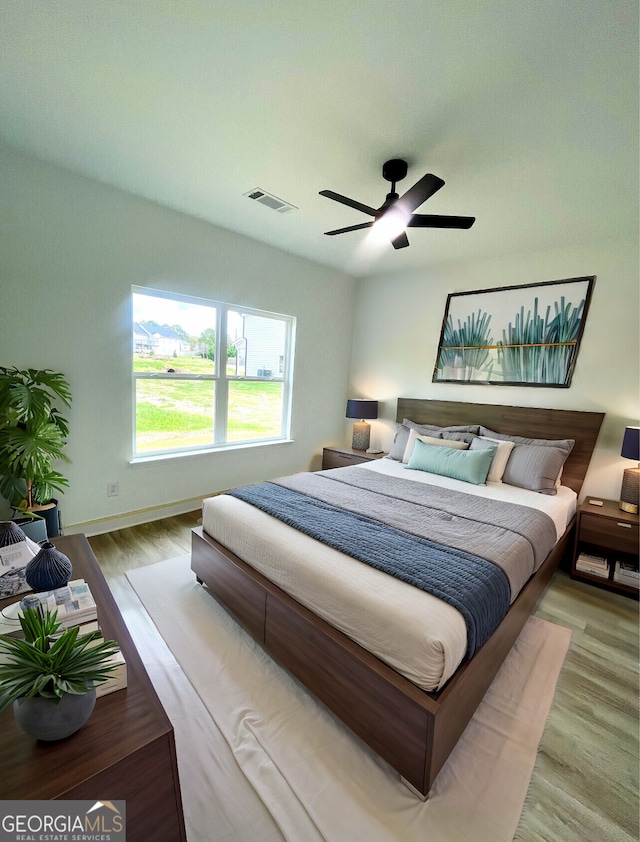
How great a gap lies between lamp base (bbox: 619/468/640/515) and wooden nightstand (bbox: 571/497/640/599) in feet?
0.20

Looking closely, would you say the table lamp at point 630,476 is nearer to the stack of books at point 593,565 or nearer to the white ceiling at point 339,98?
the stack of books at point 593,565

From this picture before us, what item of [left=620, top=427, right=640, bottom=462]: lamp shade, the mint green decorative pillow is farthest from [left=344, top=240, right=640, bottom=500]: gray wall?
the mint green decorative pillow

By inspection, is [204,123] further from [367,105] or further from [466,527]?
[466,527]

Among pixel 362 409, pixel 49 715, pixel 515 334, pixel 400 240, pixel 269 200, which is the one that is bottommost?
pixel 49 715

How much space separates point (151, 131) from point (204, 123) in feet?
1.13

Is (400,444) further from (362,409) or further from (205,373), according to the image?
(205,373)

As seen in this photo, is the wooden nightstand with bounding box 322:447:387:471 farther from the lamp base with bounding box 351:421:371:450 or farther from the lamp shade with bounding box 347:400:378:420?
the lamp shade with bounding box 347:400:378:420

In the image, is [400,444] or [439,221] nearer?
[439,221]

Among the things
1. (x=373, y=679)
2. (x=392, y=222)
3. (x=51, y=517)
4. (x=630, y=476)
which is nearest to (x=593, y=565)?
(x=630, y=476)

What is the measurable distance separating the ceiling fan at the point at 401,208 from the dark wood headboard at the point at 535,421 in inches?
79.6

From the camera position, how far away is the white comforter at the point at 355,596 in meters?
1.23

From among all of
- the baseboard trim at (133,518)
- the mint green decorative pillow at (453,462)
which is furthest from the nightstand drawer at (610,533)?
the baseboard trim at (133,518)

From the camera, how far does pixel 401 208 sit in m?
1.95

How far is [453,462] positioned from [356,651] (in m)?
2.03
